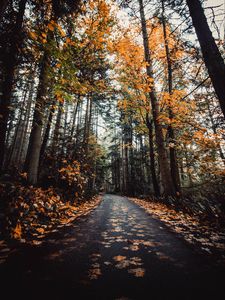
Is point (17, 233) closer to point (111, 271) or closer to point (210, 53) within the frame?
point (111, 271)

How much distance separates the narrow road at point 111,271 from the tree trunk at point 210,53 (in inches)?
118

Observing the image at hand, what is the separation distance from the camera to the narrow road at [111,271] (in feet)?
5.17

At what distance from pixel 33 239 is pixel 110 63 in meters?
9.62

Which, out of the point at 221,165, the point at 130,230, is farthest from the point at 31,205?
the point at 221,165

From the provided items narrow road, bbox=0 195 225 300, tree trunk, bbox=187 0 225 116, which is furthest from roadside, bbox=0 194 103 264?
tree trunk, bbox=187 0 225 116

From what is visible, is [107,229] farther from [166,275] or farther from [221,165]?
[221,165]

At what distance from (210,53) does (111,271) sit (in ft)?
15.2

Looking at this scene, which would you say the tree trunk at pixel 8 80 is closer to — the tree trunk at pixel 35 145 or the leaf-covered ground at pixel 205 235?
the tree trunk at pixel 35 145

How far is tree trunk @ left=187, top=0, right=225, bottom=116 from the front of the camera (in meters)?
3.39

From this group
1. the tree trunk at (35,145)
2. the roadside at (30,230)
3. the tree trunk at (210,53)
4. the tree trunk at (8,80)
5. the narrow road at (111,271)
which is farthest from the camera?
the tree trunk at (35,145)

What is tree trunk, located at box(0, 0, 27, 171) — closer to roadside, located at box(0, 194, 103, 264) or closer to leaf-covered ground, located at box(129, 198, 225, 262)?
roadside, located at box(0, 194, 103, 264)

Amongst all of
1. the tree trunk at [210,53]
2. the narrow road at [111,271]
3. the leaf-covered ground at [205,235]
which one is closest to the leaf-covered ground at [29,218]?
the narrow road at [111,271]

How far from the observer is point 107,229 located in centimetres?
388

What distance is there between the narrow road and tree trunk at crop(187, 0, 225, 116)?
3010 millimetres
